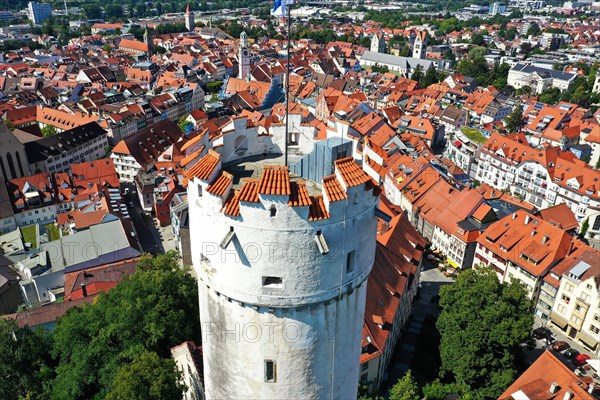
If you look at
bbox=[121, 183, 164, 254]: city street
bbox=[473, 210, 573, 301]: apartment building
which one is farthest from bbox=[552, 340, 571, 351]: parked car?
bbox=[121, 183, 164, 254]: city street

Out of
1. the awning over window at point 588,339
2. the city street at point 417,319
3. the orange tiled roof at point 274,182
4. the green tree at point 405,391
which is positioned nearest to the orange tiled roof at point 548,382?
the green tree at point 405,391

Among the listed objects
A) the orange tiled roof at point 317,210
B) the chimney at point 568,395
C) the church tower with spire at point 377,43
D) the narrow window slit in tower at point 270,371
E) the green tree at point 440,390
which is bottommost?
the green tree at point 440,390

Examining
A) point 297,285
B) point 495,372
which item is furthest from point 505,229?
point 297,285

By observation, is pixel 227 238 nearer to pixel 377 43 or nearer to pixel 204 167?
pixel 204 167

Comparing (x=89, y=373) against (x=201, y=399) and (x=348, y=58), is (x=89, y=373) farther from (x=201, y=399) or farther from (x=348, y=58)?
(x=348, y=58)

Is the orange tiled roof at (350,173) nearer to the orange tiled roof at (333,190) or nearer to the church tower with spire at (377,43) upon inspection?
the orange tiled roof at (333,190)
